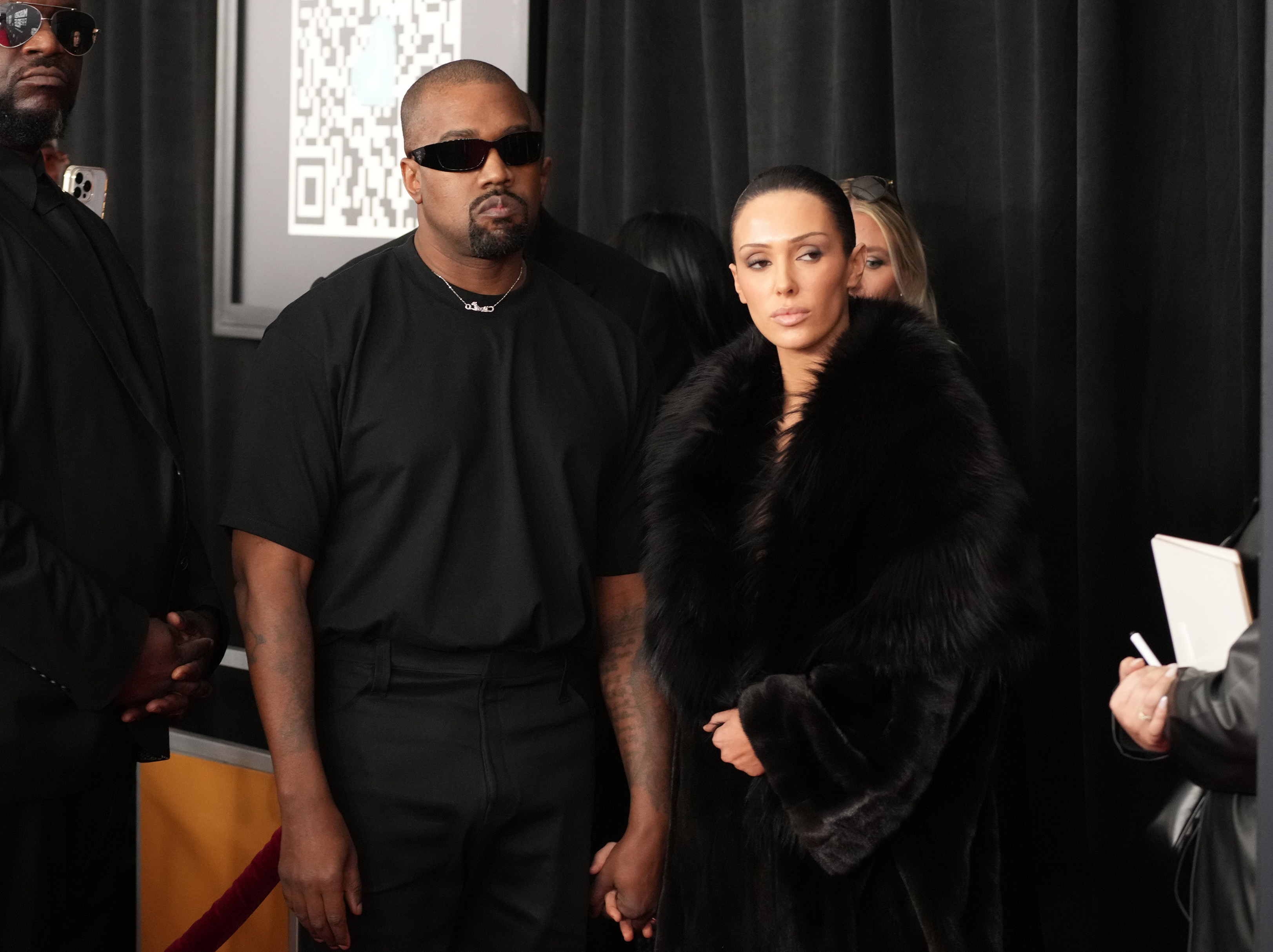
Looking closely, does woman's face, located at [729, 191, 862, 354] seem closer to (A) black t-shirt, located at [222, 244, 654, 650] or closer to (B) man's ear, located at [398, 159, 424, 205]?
(A) black t-shirt, located at [222, 244, 654, 650]

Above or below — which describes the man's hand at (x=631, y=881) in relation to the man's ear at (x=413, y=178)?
below

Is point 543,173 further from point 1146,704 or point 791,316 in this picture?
point 1146,704

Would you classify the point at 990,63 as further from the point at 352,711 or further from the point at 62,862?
the point at 62,862

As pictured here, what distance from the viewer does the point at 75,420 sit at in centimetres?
167

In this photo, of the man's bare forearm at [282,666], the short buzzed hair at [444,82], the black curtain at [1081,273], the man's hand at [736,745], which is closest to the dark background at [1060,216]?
the black curtain at [1081,273]

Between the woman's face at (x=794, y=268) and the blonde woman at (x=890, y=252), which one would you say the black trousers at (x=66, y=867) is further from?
the blonde woman at (x=890, y=252)

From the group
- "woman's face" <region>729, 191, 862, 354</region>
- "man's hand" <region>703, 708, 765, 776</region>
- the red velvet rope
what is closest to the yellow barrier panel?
the red velvet rope

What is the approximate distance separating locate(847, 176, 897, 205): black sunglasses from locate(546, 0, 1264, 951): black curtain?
0.66 feet

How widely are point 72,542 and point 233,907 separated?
0.68 m

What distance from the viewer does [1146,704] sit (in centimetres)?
150

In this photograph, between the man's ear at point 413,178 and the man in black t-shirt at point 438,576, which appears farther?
the man's ear at point 413,178

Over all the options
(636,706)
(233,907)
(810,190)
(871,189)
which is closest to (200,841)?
(233,907)

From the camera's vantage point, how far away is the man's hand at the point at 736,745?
5.26 feet

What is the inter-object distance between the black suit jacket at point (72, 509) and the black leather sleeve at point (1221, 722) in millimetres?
A: 1221
